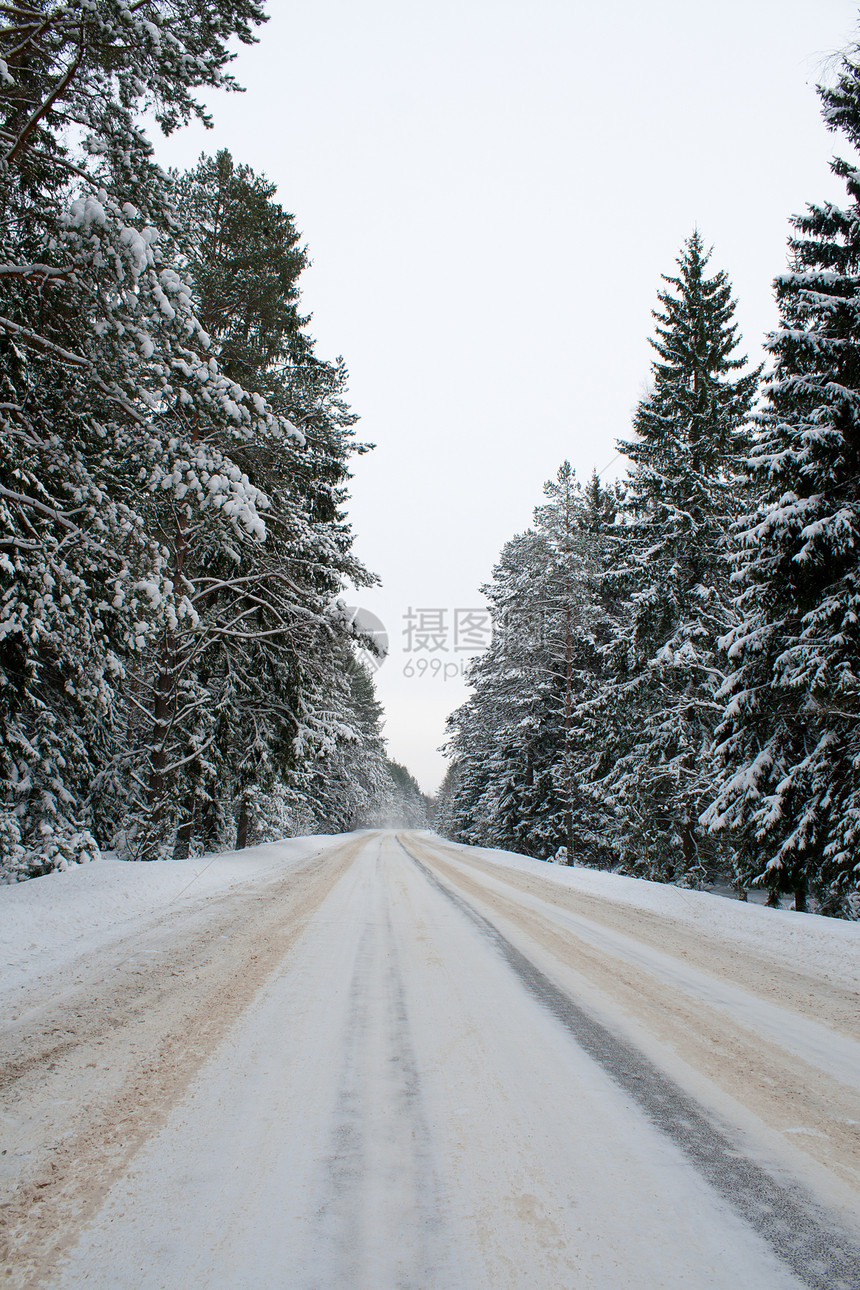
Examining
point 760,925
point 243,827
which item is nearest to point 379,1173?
point 760,925

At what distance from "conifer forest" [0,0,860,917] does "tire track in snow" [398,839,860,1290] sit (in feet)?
16.0

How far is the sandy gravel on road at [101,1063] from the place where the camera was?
202 cm

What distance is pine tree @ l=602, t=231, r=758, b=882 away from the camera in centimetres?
1513

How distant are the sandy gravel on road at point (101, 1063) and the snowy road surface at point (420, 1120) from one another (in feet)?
0.05

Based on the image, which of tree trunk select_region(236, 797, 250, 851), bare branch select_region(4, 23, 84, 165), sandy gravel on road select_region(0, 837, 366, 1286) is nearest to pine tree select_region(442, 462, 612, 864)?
tree trunk select_region(236, 797, 250, 851)

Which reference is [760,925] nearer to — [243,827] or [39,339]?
[39,339]

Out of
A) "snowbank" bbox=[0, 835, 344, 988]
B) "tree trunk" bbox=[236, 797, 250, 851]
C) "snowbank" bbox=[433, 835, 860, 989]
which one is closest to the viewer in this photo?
"snowbank" bbox=[0, 835, 344, 988]

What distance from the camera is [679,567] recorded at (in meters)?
15.3

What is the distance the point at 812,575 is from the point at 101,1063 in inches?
446

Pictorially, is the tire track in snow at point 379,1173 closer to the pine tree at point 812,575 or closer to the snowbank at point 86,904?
the snowbank at point 86,904

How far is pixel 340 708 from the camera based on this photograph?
22.4 metres

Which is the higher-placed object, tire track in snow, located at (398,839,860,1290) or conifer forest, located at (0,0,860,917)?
conifer forest, located at (0,0,860,917)

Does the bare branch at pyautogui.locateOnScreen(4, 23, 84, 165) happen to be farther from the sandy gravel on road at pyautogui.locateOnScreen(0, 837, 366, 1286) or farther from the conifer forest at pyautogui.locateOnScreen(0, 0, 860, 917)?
the sandy gravel on road at pyautogui.locateOnScreen(0, 837, 366, 1286)

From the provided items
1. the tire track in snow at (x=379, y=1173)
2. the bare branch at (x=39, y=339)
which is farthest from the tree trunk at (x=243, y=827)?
the tire track in snow at (x=379, y=1173)
